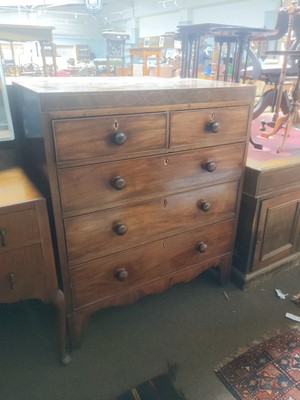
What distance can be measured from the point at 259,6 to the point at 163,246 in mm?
8723

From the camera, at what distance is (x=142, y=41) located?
39.0ft

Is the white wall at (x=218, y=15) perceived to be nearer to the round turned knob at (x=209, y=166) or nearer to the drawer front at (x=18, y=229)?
the round turned knob at (x=209, y=166)

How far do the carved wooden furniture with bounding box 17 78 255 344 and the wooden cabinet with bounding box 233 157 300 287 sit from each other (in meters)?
0.10

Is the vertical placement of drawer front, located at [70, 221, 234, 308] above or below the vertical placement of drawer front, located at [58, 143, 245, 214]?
below

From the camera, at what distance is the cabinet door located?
153cm

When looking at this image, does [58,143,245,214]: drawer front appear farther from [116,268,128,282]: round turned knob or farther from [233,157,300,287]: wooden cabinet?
[116,268,128,282]: round turned knob

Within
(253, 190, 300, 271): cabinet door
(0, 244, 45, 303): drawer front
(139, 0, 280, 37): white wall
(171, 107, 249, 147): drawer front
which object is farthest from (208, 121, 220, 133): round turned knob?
(139, 0, 280, 37): white wall

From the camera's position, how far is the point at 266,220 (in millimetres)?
1531

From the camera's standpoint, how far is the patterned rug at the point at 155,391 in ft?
3.63

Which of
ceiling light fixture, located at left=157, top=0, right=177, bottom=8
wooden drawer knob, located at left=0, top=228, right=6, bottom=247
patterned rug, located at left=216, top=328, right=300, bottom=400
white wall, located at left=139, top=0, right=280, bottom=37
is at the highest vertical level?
ceiling light fixture, located at left=157, top=0, right=177, bottom=8

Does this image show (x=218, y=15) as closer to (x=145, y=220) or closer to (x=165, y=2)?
(x=165, y=2)

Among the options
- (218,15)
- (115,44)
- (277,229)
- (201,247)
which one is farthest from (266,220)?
(218,15)

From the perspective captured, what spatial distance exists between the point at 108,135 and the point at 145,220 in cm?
38

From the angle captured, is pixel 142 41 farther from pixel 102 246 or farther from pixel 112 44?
pixel 102 246
